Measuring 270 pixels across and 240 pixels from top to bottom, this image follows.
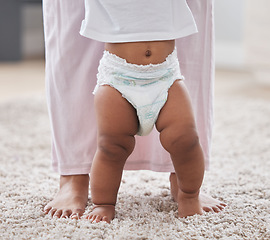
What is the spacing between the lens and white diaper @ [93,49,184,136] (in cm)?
96

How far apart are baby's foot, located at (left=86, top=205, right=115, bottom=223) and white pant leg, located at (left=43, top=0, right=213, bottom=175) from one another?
16 cm

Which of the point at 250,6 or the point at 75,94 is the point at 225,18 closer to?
the point at 250,6

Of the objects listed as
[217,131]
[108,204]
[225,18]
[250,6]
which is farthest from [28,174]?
Result: [225,18]

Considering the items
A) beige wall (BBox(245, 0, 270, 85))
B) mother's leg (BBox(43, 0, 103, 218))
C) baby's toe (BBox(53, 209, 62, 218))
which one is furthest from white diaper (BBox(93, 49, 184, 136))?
beige wall (BBox(245, 0, 270, 85))

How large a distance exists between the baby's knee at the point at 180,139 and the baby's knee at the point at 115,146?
7cm

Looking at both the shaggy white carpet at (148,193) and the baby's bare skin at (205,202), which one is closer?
the shaggy white carpet at (148,193)

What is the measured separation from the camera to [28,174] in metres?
1.36

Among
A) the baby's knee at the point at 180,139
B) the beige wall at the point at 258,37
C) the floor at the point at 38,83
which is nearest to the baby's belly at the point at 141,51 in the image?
the baby's knee at the point at 180,139

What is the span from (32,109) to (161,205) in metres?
1.19

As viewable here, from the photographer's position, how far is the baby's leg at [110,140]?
37.7 inches

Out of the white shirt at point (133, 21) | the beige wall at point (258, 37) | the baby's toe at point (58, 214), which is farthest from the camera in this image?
the beige wall at point (258, 37)

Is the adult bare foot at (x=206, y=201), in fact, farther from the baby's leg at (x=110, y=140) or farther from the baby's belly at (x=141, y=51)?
the baby's belly at (x=141, y=51)

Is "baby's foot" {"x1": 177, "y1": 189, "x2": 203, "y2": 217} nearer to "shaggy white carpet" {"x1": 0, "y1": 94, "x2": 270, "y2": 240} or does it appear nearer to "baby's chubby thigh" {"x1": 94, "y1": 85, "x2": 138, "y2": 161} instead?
"shaggy white carpet" {"x1": 0, "y1": 94, "x2": 270, "y2": 240}

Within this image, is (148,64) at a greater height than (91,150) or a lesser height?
greater
